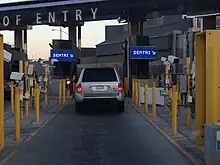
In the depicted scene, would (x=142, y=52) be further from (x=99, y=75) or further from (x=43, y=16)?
(x=99, y=75)

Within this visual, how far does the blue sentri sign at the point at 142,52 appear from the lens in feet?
109

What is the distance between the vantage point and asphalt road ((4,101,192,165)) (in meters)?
9.85

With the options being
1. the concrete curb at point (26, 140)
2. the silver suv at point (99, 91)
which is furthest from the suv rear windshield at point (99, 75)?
the concrete curb at point (26, 140)

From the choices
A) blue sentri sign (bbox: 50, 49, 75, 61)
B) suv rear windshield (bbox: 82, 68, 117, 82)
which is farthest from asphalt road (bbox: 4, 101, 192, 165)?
blue sentri sign (bbox: 50, 49, 75, 61)

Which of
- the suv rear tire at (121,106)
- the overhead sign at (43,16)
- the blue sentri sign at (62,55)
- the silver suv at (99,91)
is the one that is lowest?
the suv rear tire at (121,106)

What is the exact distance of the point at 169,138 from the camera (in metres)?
12.8

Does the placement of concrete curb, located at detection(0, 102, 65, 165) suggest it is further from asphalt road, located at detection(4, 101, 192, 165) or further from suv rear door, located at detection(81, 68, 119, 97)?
suv rear door, located at detection(81, 68, 119, 97)

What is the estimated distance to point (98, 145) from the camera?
461 inches

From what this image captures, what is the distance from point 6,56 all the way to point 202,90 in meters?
4.86

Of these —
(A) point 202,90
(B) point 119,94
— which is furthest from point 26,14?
(A) point 202,90

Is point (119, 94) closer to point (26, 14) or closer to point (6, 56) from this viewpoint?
point (6, 56)

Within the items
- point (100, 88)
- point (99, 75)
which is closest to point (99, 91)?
point (100, 88)

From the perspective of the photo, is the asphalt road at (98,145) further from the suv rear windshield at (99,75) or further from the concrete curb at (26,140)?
the suv rear windshield at (99,75)

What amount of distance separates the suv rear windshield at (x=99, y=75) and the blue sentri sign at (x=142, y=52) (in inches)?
492
